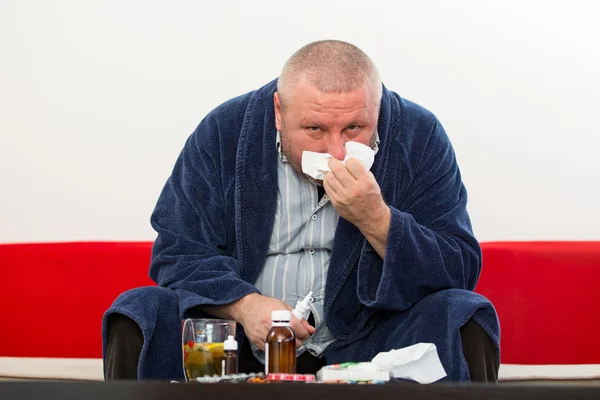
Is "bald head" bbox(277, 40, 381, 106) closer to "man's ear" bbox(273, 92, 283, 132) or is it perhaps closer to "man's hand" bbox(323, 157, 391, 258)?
"man's ear" bbox(273, 92, 283, 132)

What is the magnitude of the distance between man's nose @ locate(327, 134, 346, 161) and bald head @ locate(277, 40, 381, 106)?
95mm

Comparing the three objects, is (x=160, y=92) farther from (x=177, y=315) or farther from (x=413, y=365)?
(x=413, y=365)

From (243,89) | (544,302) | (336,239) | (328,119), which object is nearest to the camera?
(328,119)

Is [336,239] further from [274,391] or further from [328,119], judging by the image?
[274,391]

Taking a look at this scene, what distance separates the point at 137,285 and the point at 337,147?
3.31ft

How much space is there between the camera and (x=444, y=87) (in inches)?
105

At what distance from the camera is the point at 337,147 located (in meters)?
1.83

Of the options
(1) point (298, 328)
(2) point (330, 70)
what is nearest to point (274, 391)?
(1) point (298, 328)

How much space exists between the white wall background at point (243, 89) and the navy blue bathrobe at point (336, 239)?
0.60 meters

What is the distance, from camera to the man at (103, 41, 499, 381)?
1.73 metres

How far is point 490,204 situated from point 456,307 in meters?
1.01

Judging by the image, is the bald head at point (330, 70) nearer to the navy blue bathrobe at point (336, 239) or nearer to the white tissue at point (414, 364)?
the navy blue bathrobe at point (336, 239)

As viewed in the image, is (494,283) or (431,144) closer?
(431,144)

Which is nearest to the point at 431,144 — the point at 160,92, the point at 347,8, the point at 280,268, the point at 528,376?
the point at 280,268
